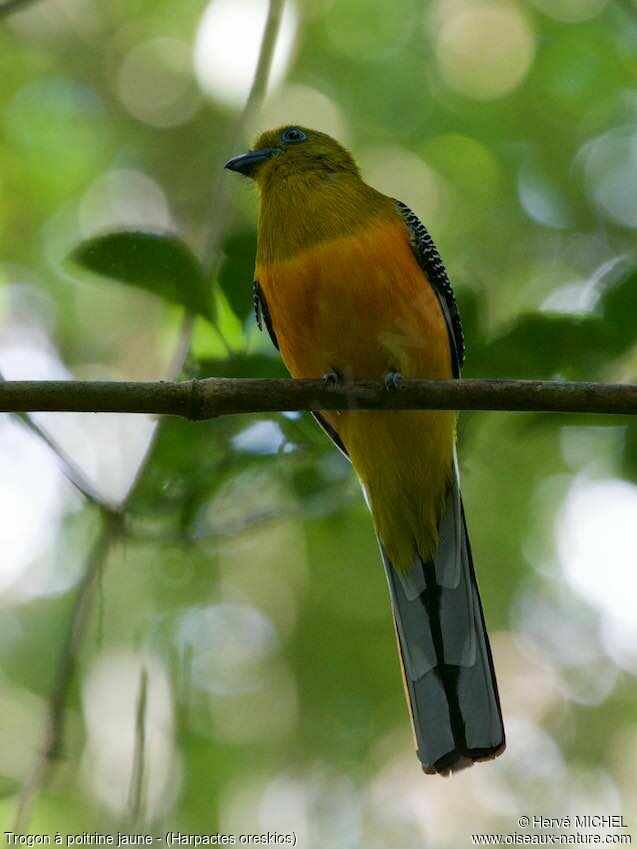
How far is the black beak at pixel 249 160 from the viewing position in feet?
16.8

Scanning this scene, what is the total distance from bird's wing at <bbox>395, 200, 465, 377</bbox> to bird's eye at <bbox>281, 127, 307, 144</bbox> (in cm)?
72

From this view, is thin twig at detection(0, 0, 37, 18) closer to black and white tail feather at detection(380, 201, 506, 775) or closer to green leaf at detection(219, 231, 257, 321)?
green leaf at detection(219, 231, 257, 321)

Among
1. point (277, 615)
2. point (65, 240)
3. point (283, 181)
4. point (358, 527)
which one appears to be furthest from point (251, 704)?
point (283, 181)

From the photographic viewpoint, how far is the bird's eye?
17.2 ft

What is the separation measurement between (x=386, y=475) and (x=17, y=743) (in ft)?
11.8

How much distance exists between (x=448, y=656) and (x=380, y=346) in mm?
1214

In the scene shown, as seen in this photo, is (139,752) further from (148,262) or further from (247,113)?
(247,113)

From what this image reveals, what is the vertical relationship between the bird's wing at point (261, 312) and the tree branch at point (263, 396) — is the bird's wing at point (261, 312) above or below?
above

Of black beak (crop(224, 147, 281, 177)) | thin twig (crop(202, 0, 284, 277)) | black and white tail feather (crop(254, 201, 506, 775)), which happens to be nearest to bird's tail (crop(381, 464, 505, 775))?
black and white tail feather (crop(254, 201, 506, 775))

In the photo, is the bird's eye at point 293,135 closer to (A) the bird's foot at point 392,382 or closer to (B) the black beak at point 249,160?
(B) the black beak at point 249,160

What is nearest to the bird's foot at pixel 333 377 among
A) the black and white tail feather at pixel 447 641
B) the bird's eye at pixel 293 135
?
the black and white tail feather at pixel 447 641

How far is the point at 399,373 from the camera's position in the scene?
4.31 m

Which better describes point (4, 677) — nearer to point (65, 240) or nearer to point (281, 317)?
point (65, 240)

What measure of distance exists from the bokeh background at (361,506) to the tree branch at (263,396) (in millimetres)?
2240
